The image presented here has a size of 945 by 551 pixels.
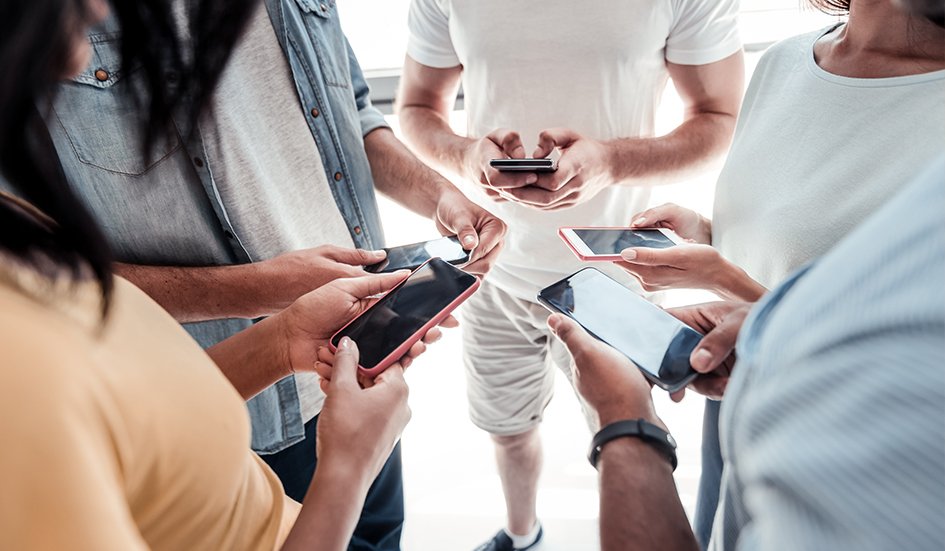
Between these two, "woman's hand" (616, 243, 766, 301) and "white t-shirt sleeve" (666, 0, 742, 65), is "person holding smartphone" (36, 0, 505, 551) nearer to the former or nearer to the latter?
"woman's hand" (616, 243, 766, 301)

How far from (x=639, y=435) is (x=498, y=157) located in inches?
27.7

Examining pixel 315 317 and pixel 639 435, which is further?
pixel 315 317

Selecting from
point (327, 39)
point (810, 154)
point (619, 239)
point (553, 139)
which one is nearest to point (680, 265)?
point (619, 239)

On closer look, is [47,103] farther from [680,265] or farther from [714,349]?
[680,265]

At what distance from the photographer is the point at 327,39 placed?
1.14 metres

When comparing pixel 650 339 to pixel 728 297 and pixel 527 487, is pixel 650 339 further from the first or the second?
pixel 527 487

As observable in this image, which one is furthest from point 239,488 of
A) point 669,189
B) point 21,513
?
point 669,189

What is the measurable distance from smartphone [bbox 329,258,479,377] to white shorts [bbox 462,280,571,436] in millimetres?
458

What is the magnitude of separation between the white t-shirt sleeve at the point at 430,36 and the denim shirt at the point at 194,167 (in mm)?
204

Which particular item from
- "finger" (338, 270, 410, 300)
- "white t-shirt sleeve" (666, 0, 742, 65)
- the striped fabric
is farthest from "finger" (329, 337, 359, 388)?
"white t-shirt sleeve" (666, 0, 742, 65)

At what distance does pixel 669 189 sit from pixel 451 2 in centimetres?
158

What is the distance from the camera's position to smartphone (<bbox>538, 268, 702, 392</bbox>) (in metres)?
0.80

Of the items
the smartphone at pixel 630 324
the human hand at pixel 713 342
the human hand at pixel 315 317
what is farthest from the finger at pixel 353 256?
the human hand at pixel 713 342

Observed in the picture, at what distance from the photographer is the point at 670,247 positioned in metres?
1.03
